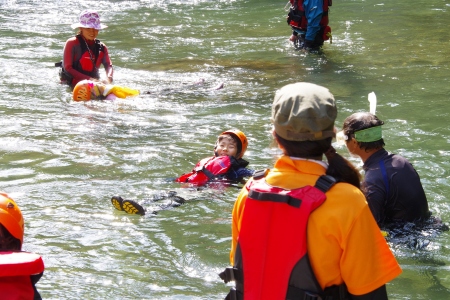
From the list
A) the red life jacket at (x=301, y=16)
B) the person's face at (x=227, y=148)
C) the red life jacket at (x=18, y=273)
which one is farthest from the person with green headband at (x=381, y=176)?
the red life jacket at (x=301, y=16)

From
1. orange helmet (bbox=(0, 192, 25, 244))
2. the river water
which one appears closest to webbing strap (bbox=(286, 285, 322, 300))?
orange helmet (bbox=(0, 192, 25, 244))

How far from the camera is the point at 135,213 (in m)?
6.32

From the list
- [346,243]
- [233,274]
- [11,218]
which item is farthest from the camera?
[11,218]

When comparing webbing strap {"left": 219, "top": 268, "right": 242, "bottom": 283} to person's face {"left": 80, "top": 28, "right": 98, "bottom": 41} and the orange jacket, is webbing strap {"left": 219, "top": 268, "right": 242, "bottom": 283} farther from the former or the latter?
person's face {"left": 80, "top": 28, "right": 98, "bottom": 41}

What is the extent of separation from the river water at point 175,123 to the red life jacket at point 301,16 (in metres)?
0.59

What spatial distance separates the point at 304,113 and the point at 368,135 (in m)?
2.28

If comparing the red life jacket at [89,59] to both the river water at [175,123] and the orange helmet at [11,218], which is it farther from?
the orange helmet at [11,218]

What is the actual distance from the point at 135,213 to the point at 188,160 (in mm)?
1948

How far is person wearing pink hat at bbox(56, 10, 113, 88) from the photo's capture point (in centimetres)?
1108

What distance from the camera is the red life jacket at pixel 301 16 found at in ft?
44.9

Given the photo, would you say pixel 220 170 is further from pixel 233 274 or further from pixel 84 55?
pixel 84 55

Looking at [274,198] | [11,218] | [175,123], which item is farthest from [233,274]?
[175,123]

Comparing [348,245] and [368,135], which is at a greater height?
[348,245]

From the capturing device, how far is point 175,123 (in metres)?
9.72
